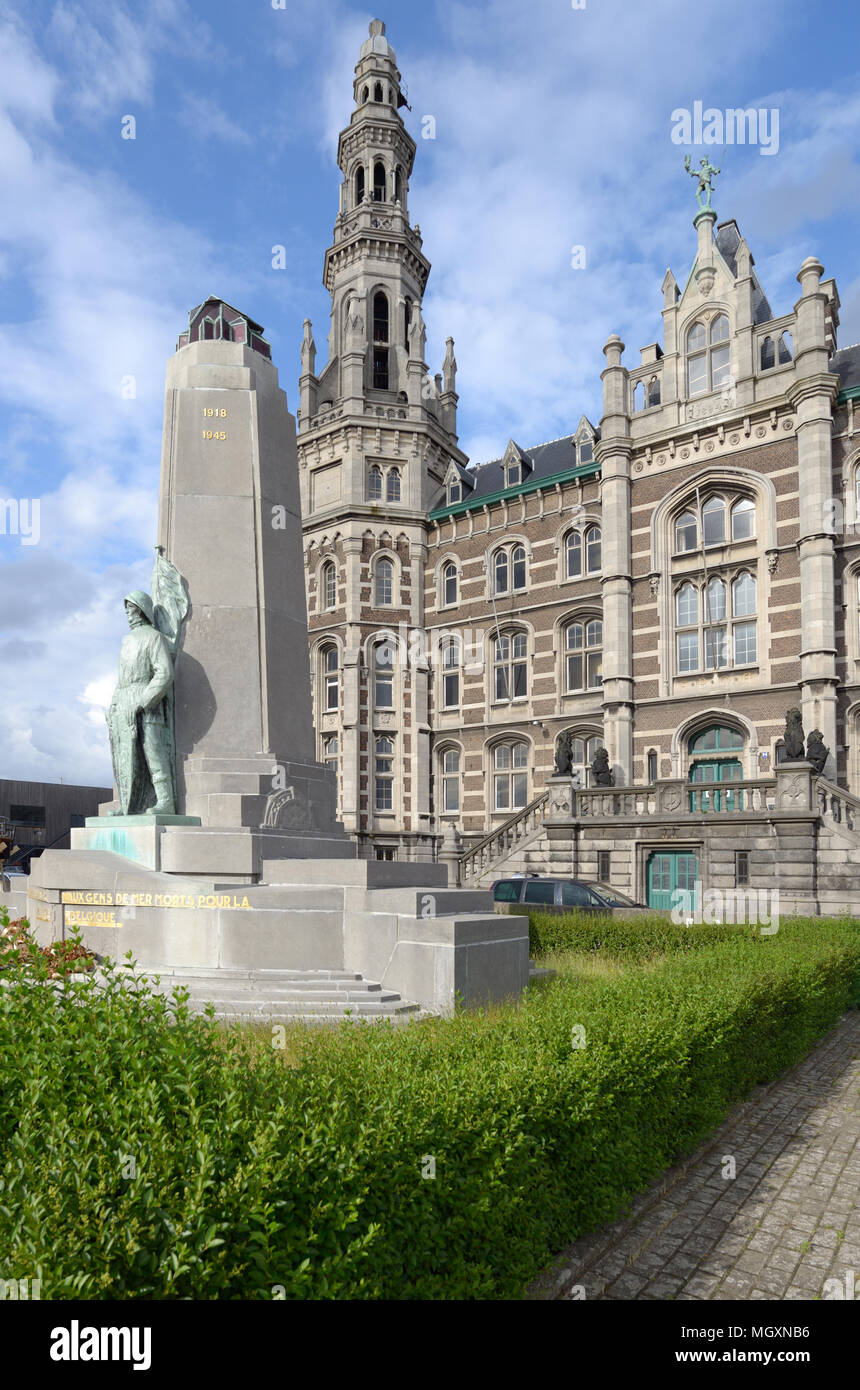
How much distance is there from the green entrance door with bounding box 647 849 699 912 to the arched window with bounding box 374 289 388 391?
26371 millimetres

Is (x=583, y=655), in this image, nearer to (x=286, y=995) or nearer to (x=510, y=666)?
(x=510, y=666)

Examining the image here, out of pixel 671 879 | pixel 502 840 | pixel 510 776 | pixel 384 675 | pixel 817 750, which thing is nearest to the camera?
pixel 817 750

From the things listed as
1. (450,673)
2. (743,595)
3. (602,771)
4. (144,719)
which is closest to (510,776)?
(450,673)

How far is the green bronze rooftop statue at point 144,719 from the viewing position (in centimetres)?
1070

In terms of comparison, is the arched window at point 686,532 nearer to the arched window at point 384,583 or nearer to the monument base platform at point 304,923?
the arched window at point 384,583

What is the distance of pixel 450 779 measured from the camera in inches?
1437

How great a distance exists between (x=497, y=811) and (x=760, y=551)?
46.4 ft

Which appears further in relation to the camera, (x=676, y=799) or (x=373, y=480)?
(x=373, y=480)

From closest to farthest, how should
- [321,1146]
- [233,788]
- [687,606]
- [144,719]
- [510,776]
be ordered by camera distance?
[321,1146]
[144,719]
[233,788]
[687,606]
[510,776]

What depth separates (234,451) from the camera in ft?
40.0

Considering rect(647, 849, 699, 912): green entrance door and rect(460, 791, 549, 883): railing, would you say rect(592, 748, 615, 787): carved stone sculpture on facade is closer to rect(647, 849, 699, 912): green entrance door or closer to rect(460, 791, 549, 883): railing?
rect(460, 791, 549, 883): railing

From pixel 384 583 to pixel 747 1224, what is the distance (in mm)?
33482

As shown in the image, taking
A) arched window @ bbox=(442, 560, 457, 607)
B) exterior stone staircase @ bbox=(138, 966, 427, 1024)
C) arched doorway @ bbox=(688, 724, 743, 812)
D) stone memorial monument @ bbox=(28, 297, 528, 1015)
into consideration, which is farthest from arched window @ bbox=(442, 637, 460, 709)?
exterior stone staircase @ bbox=(138, 966, 427, 1024)

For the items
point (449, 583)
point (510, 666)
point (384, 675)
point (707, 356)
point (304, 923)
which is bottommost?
point (304, 923)
